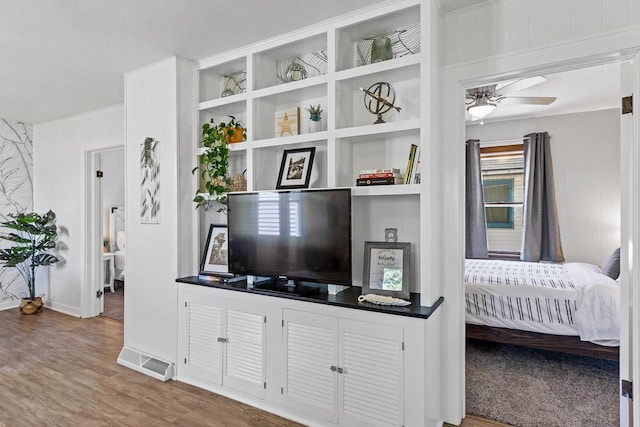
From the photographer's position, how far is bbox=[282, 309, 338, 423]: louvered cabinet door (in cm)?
229

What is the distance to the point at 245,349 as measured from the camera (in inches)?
104

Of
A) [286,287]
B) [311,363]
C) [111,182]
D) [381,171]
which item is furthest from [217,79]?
[111,182]

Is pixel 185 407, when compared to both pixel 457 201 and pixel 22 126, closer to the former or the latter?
pixel 457 201

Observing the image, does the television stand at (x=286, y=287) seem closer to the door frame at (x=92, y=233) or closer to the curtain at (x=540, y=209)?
the door frame at (x=92, y=233)

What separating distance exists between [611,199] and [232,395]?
4990mm

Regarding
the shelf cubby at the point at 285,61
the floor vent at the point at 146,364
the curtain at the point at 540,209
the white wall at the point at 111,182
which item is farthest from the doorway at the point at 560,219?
the white wall at the point at 111,182

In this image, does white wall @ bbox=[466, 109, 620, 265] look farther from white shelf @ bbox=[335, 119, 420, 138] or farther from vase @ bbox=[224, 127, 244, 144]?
vase @ bbox=[224, 127, 244, 144]

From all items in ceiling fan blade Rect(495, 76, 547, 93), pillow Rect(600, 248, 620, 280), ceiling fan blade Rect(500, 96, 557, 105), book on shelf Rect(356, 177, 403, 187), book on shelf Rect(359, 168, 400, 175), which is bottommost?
pillow Rect(600, 248, 620, 280)

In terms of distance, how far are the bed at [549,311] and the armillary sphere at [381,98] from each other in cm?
208

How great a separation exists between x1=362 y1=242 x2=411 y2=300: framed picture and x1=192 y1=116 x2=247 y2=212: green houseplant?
126 centimetres

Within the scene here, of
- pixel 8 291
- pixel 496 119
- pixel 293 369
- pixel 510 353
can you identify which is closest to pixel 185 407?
pixel 293 369

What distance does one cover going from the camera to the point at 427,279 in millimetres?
2182

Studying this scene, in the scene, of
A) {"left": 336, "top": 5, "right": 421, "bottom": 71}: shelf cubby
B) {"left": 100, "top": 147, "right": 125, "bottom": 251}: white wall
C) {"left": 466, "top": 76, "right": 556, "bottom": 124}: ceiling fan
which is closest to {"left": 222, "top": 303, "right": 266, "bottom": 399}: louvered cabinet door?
{"left": 336, "top": 5, "right": 421, "bottom": 71}: shelf cubby

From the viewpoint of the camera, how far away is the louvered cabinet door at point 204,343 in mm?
2791
